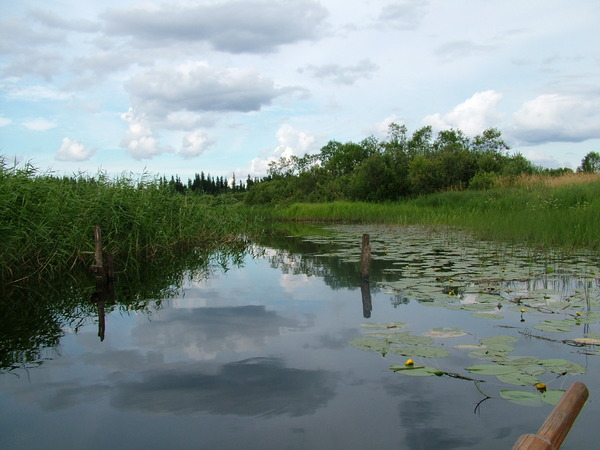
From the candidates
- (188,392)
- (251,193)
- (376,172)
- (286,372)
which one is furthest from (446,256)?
(251,193)

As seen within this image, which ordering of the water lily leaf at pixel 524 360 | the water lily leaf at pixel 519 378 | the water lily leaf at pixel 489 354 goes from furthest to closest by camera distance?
the water lily leaf at pixel 489 354
the water lily leaf at pixel 524 360
the water lily leaf at pixel 519 378

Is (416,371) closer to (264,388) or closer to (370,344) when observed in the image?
(370,344)

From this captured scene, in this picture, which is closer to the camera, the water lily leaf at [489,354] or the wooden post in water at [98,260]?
the water lily leaf at [489,354]

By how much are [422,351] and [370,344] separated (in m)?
0.47

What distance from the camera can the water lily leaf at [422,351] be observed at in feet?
12.8

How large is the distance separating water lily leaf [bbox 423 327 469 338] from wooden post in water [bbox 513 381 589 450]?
2.85m

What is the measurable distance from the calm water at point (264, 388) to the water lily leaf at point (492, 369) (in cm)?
8

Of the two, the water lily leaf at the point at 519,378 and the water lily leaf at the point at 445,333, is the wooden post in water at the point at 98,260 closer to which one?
the water lily leaf at the point at 445,333

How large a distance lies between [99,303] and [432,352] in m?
4.80

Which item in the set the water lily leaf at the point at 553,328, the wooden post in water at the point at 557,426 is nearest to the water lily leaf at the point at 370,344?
the water lily leaf at the point at 553,328

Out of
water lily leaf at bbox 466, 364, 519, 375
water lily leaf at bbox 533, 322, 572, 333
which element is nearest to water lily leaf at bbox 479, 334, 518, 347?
water lily leaf at bbox 533, 322, 572, 333

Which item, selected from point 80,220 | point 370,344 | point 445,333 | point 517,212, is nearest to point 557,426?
point 370,344

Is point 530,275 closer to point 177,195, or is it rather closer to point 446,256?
point 446,256

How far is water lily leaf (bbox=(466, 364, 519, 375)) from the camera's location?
349cm
